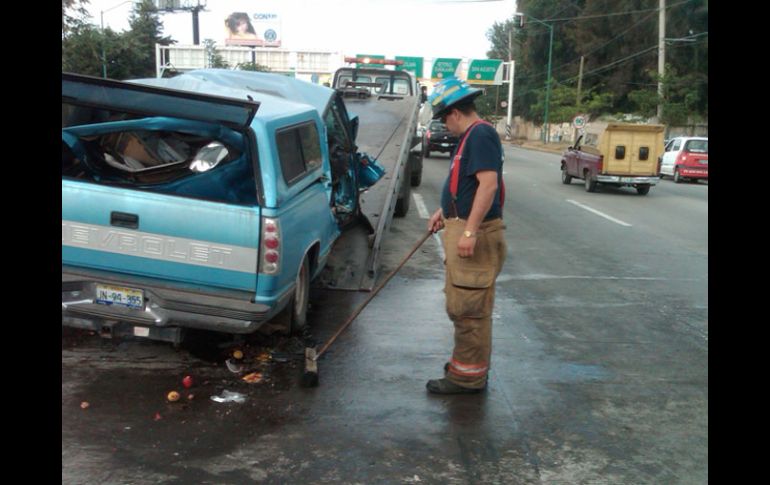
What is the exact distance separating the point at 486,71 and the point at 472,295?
47.2 meters

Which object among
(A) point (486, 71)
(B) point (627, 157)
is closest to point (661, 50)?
(A) point (486, 71)

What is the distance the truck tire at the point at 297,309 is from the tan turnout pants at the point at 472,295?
1.36 meters

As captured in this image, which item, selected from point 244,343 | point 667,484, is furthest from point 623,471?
point 244,343

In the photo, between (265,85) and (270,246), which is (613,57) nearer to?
(265,85)

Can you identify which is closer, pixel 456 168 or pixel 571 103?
pixel 456 168

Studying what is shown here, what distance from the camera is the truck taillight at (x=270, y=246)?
15.0 feet

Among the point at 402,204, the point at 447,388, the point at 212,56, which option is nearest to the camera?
the point at 447,388

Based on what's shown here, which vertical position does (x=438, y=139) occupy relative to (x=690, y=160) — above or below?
above

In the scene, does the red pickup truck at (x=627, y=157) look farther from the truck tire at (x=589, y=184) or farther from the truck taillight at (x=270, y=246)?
the truck taillight at (x=270, y=246)

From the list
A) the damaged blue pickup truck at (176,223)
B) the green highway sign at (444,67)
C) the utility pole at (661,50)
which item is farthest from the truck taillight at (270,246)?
the green highway sign at (444,67)

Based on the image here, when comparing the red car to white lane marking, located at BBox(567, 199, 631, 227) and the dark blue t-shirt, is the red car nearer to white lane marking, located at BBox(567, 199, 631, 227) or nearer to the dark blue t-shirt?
white lane marking, located at BBox(567, 199, 631, 227)

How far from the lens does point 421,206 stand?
48.1 feet

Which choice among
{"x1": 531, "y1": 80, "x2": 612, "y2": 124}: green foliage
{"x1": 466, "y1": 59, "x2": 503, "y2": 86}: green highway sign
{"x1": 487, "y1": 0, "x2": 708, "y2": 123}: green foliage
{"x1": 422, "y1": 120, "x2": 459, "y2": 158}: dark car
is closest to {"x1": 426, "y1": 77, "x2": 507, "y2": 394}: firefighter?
{"x1": 422, "y1": 120, "x2": 459, "y2": 158}: dark car

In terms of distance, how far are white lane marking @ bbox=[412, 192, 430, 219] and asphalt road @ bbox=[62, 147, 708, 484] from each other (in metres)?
5.42
